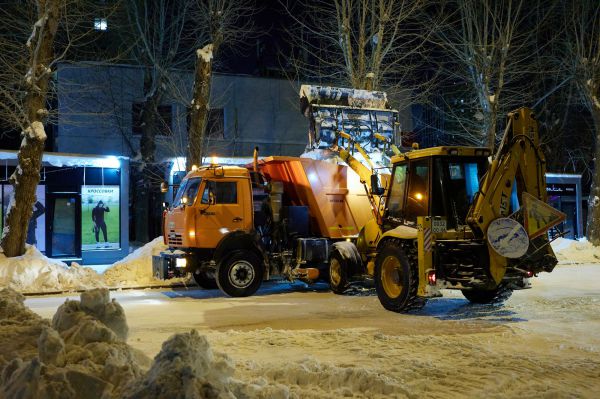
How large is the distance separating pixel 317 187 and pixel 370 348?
6.98 meters

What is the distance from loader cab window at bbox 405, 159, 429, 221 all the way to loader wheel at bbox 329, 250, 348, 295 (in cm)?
248

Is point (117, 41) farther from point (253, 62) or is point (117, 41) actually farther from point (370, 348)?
point (370, 348)

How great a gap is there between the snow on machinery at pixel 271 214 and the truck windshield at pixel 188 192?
0.09 feet

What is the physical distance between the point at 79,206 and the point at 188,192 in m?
8.59

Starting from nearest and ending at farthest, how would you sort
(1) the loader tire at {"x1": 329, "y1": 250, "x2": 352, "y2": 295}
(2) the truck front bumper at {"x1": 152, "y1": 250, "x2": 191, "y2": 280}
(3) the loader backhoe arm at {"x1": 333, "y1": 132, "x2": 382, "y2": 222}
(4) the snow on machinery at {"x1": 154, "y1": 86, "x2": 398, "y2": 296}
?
(2) the truck front bumper at {"x1": 152, "y1": 250, "x2": 191, "y2": 280}
(1) the loader tire at {"x1": 329, "y1": 250, "x2": 352, "y2": 295}
(4) the snow on machinery at {"x1": 154, "y1": 86, "x2": 398, "y2": 296}
(3) the loader backhoe arm at {"x1": 333, "y1": 132, "x2": 382, "y2": 222}

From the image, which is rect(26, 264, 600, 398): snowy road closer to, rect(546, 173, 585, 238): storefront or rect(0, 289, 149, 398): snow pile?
rect(0, 289, 149, 398): snow pile

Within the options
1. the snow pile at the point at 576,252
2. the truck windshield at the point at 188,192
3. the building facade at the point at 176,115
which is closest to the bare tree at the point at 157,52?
the building facade at the point at 176,115

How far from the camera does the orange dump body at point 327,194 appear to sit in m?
14.8

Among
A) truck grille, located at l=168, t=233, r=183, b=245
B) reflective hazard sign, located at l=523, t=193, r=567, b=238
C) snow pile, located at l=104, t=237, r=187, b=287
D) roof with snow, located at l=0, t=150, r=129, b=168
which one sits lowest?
snow pile, located at l=104, t=237, r=187, b=287

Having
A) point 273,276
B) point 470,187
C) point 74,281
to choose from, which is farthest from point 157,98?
point 470,187

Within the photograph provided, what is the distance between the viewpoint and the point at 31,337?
613 cm

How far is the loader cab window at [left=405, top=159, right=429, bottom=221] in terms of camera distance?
11578mm

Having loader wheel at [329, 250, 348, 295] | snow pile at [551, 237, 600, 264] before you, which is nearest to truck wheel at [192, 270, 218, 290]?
loader wheel at [329, 250, 348, 295]

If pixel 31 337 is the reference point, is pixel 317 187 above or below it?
above
